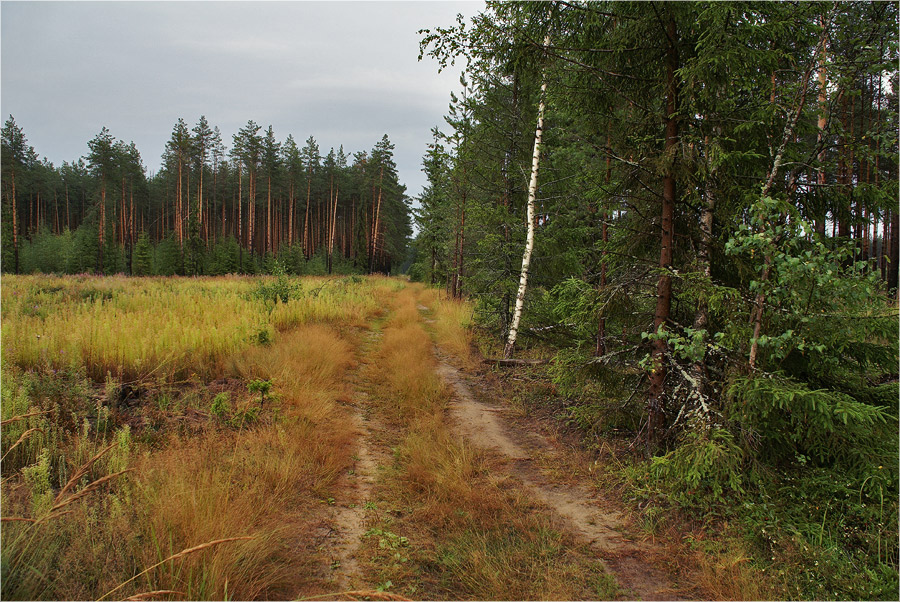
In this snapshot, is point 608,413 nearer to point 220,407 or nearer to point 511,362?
point 511,362

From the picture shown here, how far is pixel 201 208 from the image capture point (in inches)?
1663

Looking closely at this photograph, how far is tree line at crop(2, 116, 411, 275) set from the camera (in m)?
37.2

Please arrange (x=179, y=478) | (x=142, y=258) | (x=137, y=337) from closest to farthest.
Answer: (x=179, y=478) < (x=137, y=337) < (x=142, y=258)

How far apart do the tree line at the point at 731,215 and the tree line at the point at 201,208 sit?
34.7 meters

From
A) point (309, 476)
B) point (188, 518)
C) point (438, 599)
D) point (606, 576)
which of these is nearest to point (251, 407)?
point (309, 476)

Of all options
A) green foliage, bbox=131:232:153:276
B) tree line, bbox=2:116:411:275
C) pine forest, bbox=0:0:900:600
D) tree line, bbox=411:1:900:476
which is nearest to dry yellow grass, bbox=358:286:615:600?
pine forest, bbox=0:0:900:600

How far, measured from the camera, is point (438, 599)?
2.39 m

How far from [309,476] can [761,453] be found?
4.08m

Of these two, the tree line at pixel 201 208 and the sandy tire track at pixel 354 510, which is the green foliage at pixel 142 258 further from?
the sandy tire track at pixel 354 510

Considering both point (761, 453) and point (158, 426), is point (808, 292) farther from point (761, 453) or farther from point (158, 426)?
point (158, 426)

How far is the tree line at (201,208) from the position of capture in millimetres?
37156

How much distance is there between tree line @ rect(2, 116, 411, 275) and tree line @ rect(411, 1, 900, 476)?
34685mm

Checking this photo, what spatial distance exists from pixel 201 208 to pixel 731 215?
49.3 meters

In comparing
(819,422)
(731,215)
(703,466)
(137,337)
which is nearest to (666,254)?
(731,215)
